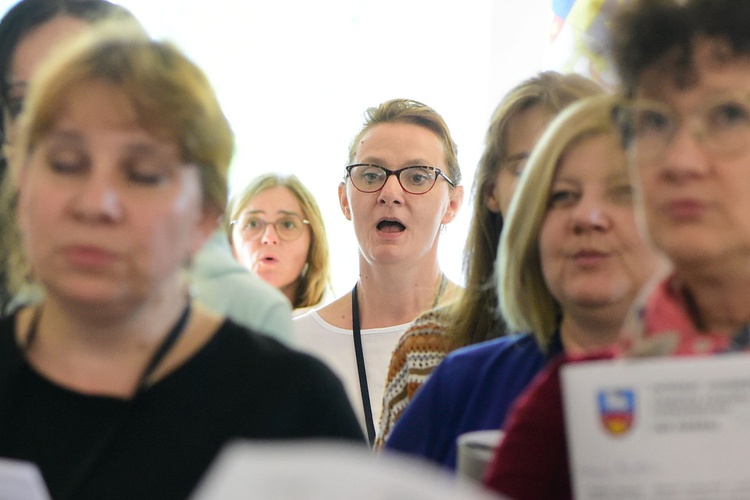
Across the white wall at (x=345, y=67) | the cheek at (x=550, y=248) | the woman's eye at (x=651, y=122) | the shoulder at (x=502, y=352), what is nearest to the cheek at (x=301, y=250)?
the white wall at (x=345, y=67)

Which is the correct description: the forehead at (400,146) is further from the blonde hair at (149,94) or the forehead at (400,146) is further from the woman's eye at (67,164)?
the woman's eye at (67,164)

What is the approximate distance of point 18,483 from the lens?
2.73 feet

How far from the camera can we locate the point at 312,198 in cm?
366

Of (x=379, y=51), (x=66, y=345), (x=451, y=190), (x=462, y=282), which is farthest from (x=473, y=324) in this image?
(x=379, y=51)

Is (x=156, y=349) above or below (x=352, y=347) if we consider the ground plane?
above

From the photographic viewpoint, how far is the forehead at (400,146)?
268cm

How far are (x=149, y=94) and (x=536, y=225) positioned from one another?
2.14 feet

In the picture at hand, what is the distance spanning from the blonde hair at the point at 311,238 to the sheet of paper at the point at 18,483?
2.79 m

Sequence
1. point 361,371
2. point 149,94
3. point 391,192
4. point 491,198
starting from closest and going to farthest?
point 149,94 → point 491,198 → point 361,371 → point 391,192

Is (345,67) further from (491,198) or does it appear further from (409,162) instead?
(491,198)

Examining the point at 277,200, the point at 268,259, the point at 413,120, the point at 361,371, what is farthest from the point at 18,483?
the point at 277,200

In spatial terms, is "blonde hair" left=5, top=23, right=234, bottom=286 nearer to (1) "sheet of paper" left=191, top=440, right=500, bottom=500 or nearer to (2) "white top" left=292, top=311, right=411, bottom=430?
(1) "sheet of paper" left=191, top=440, right=500, bottom=500

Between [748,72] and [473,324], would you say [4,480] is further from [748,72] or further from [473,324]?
[473,324]

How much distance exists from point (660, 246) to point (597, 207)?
1.21 ft
